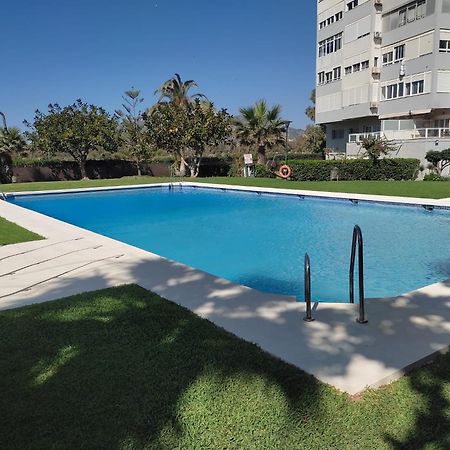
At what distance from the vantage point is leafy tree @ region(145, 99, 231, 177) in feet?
94.3

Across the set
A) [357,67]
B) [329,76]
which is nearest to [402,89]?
[357,67]

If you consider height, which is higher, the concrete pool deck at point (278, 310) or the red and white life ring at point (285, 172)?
the concrete pool deck at point (278, 310)

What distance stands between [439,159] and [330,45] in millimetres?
19765

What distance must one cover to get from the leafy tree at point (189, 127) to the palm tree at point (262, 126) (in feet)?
3.98

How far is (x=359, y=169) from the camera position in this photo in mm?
23953

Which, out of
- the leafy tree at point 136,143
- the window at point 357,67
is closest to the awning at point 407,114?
the window at point 357,67

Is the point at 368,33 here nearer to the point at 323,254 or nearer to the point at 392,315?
the point at 323,254

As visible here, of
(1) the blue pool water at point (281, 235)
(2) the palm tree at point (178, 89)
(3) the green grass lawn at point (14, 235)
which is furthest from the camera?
(2) the palm tree at point (178, 89)

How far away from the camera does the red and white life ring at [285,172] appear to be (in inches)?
1025

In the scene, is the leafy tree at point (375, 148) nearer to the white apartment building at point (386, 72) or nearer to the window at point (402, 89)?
the white apartment building at point (386, 72)

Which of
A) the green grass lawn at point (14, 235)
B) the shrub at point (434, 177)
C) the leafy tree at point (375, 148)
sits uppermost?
the leafy tree at point (375, 148)

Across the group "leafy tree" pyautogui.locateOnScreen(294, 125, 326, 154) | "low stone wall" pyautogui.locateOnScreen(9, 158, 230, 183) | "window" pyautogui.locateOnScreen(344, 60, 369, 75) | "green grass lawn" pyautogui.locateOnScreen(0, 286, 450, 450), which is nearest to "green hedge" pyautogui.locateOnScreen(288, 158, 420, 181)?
"low stone wall" pyautogui.locateOnScreen(9, 158, 230, 183)

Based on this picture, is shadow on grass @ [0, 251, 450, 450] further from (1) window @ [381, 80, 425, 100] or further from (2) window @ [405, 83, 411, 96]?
(2) window @ [405, 83, 411, 96]

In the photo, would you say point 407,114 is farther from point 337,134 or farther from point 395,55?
point 337,134
